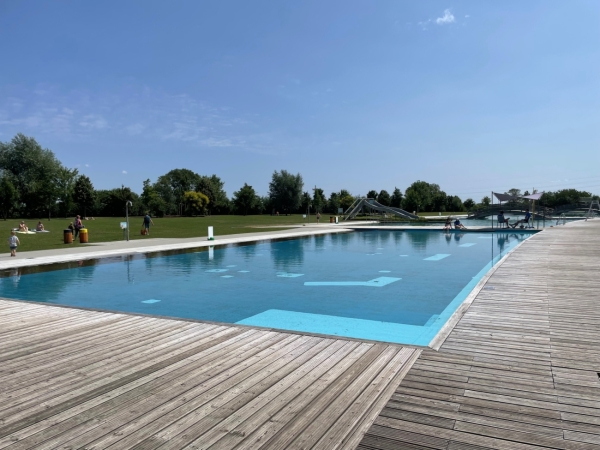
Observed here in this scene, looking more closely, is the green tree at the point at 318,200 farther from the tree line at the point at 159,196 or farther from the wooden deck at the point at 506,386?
the wooden deck at the point at 506,386

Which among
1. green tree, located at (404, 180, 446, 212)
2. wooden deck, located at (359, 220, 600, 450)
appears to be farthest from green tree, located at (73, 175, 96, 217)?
wooden deck, located at (359, 220, 600, 450)

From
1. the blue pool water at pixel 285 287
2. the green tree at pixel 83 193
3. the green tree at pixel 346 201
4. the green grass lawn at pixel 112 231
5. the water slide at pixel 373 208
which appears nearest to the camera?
the blue pool water at pixel 285 287

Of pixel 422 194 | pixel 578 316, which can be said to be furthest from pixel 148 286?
pixel 422 194

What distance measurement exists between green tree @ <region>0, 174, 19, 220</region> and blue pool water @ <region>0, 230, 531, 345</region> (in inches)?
2073

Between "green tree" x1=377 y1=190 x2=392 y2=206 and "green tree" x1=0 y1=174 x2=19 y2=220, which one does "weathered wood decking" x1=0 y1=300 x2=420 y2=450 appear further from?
"green tree" x1=377 y1=190 x2=392 y2=206

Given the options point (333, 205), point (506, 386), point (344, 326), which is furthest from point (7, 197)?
point (506, 386)

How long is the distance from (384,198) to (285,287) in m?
82.9

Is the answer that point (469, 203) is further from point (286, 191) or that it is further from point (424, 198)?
point (286, 191)

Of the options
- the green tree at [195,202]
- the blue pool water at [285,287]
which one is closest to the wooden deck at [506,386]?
the blue pool water at [285,287]

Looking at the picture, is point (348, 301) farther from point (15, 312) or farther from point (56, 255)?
point (56, 255)

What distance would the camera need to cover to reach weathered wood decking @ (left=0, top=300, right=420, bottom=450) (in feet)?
9.31

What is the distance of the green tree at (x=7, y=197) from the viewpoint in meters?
57.3

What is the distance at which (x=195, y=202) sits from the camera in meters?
78.8

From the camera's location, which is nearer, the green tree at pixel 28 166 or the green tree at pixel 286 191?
the green tree at pixel 28 166
